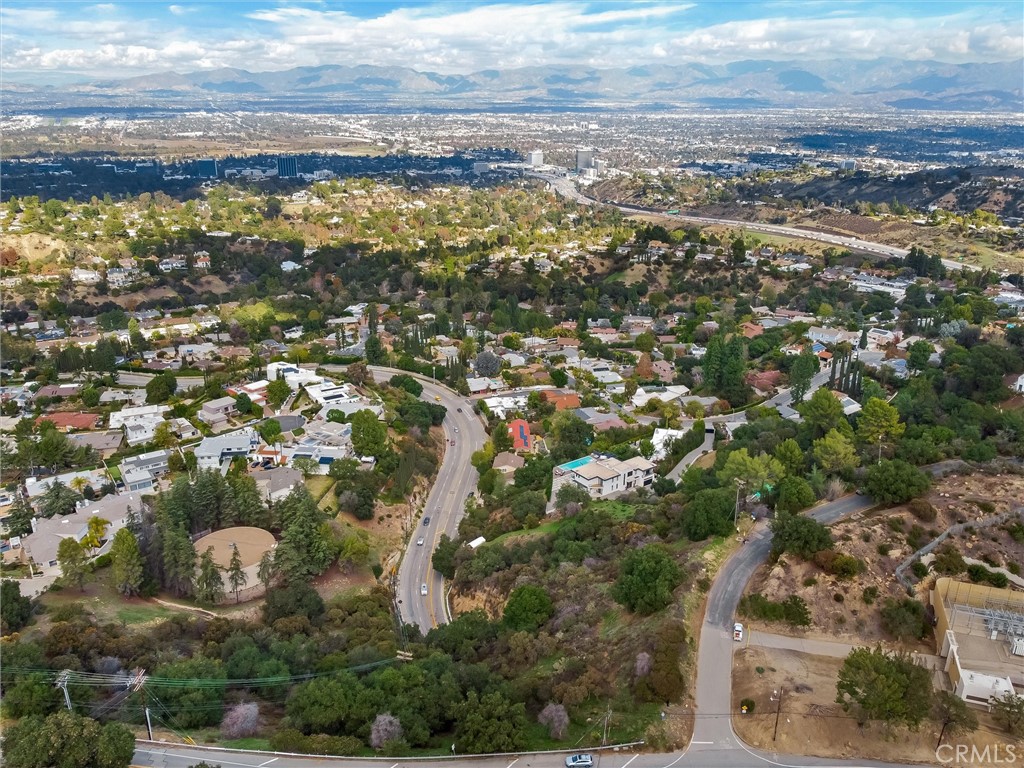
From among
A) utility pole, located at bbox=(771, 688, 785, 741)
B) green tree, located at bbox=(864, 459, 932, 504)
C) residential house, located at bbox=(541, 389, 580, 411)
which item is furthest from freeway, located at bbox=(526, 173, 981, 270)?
utility pole, located at bbox=(771, 688, 785, 741)

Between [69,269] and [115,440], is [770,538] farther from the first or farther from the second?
[69,269]

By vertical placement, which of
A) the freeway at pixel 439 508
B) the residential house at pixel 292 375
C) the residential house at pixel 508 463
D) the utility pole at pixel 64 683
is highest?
the utility pole at pixel 64 683

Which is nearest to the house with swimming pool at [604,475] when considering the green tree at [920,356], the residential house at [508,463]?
the residential house at [508,463]

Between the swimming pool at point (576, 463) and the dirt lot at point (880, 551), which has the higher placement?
the dirt lot at point (880, 551)

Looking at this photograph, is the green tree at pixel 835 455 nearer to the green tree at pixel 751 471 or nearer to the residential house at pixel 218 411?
the green tree at pixel 751 471

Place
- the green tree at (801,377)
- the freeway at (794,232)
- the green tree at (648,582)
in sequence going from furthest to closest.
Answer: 1. the freeway at (794,232)
2. the green tree at (801,377)
3. the green tree at (648,582)

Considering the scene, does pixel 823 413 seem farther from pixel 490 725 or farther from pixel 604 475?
pixel 490 725

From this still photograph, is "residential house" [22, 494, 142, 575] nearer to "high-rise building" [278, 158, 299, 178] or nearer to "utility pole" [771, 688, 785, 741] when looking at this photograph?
"utility pole" [771, 688, 785, 741]

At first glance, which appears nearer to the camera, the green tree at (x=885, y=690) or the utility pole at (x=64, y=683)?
the green tree at (x=885, y=690)
